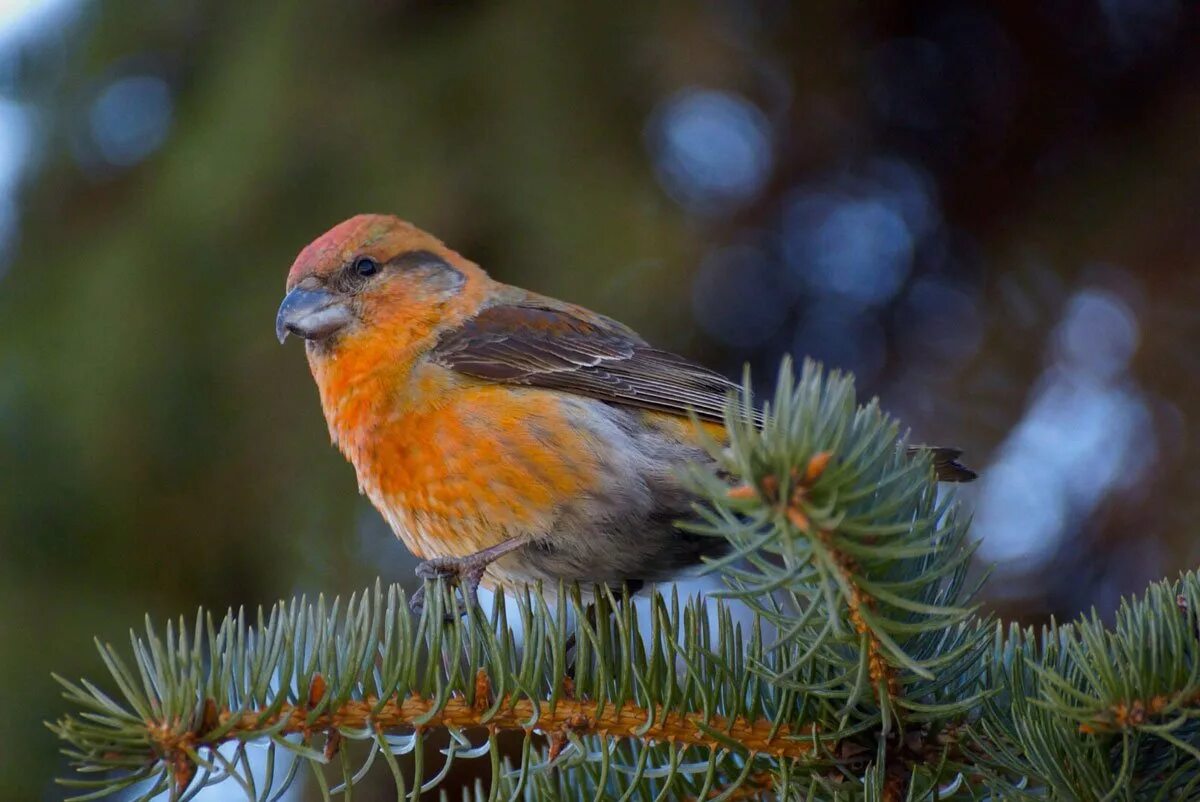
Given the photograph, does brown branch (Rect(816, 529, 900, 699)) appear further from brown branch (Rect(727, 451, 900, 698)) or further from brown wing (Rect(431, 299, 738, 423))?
brown wing (Rect(431, 299, 738, 423))

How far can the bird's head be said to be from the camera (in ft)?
11.8

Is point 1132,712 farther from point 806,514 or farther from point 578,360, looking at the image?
point 578,360

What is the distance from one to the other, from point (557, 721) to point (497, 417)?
4.74 feet

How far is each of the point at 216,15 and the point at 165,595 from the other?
2050 mm

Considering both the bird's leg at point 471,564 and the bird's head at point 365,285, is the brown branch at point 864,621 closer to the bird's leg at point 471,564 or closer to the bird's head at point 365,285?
the bird's leg at point 471,564

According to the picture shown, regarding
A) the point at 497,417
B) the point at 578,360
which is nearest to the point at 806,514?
the point at 497,417

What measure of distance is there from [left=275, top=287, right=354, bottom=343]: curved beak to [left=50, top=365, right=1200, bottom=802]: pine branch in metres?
1.70

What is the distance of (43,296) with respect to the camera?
168 inches

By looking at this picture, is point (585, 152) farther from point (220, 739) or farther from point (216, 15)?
point (220, 739)

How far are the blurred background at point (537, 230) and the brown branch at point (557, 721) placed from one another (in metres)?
2.03

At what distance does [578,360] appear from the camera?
3584 mm

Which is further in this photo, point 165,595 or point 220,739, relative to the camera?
point 165,595

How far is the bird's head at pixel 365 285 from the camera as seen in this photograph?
11.8 feet

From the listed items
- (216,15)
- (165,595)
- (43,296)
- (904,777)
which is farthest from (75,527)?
(904,777)
